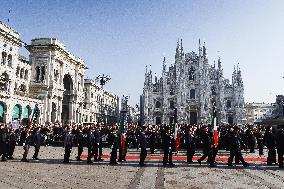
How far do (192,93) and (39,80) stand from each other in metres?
33.2

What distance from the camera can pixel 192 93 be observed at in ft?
212

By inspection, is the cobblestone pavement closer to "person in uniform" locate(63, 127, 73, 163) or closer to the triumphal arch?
"person in uniform" locate(63, 127, 73, 163)

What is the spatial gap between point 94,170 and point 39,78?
3681cm

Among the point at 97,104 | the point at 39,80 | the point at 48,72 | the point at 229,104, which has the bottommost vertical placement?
the point at 229,104

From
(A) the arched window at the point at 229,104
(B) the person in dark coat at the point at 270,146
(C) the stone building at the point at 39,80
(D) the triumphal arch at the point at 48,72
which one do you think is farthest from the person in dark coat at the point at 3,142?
(A) the arched window at the point at 229,104

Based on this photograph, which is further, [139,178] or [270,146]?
[270,146]

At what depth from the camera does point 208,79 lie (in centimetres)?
6406

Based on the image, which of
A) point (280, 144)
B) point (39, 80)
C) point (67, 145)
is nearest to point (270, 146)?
point (280, 144)

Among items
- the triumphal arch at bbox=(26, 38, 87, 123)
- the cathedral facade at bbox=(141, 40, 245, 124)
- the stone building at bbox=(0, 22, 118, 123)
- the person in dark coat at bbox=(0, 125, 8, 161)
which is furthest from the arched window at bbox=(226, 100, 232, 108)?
the person in dark coat at bbox=(0, 125, 8, 161)

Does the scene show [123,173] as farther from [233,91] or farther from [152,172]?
[233,91]

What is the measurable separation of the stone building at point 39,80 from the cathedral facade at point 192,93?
56.8 ft

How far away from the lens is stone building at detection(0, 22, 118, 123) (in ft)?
117

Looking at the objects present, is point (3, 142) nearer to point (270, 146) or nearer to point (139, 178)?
point (139, 178)

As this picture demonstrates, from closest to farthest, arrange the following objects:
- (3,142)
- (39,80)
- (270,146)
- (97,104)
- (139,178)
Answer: (139,178) → (270,146) → (3,142) → (39,80) → (97,104)
